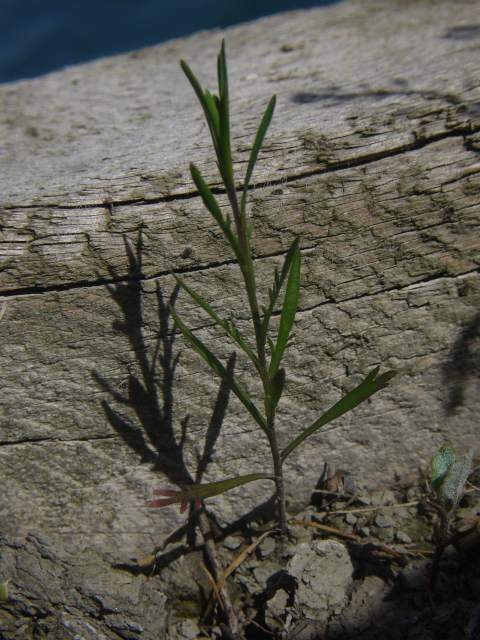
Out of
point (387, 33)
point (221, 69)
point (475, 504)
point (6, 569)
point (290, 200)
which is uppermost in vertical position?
point (387, 33)

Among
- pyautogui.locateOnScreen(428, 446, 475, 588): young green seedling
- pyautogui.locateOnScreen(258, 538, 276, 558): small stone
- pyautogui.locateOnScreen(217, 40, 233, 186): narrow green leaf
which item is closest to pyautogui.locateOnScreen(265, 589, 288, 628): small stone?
pyautogui.locateOnScreen(258, 538, 276, 558): small stone

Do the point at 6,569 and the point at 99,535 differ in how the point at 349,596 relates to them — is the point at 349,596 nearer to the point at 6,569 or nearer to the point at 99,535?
the point at 99,535

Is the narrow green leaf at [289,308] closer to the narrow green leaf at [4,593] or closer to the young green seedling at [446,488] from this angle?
the young green seedling at [446,488]

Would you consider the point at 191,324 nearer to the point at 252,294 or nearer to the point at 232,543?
the point at 252,294

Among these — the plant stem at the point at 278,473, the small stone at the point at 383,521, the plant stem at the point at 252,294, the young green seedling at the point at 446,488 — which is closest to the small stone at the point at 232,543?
the plant stem at the point at 278,473

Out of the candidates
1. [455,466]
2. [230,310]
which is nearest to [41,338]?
[230,310]

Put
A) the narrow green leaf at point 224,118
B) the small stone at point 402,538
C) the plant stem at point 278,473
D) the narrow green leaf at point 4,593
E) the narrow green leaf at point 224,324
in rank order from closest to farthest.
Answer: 1. the narrow green leaf at point 224,118
2. the narrow green leaf at point 224,324
3. the plant stem at point 278,473
4. the narrow green leaf at point 4,593
5. the small stone at point 402,538

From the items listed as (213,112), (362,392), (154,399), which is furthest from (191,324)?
(213,112)

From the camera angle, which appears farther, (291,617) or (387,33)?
(387,33)
